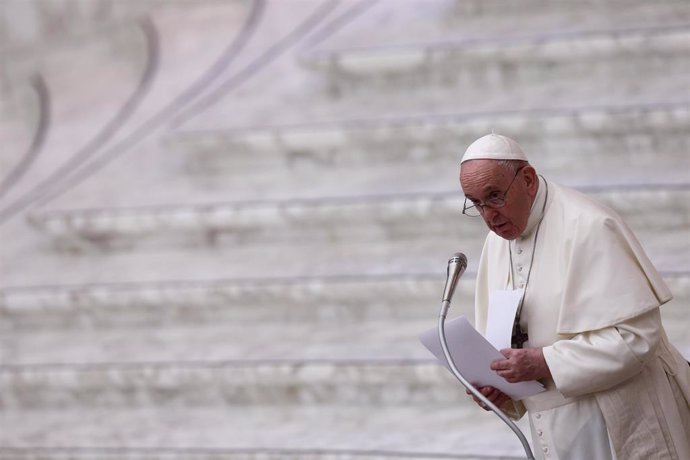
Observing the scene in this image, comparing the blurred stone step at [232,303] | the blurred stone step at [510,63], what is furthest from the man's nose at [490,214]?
the blurred stone step at [510,63]

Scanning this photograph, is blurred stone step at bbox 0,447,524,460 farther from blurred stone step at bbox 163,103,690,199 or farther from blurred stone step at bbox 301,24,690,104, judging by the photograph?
blurred stone step at bbox 301,24,690,104

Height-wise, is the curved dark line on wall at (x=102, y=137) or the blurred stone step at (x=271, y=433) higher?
the curved dark line on wall at (x=102, y=137)

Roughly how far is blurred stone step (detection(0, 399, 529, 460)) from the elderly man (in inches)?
46.6

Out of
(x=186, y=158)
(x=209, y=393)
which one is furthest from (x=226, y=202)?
(x=209, y=393)

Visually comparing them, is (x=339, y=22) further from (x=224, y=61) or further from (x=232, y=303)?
(x=232, y=303)

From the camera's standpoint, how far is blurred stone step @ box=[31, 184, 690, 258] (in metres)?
4.36

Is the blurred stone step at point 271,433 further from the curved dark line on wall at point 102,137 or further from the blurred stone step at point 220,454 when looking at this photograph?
the curved dark line on wall at point 102,137

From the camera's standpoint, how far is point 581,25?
208 inches

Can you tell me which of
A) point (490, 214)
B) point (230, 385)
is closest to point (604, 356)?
point (490, 214)

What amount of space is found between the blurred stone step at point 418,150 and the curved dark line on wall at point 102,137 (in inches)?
24.7

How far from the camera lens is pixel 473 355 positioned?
2439 mm

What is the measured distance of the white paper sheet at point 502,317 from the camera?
2455mm

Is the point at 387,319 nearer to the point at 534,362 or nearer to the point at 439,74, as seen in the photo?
the point at 439,74

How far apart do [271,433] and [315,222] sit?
3.67ft
